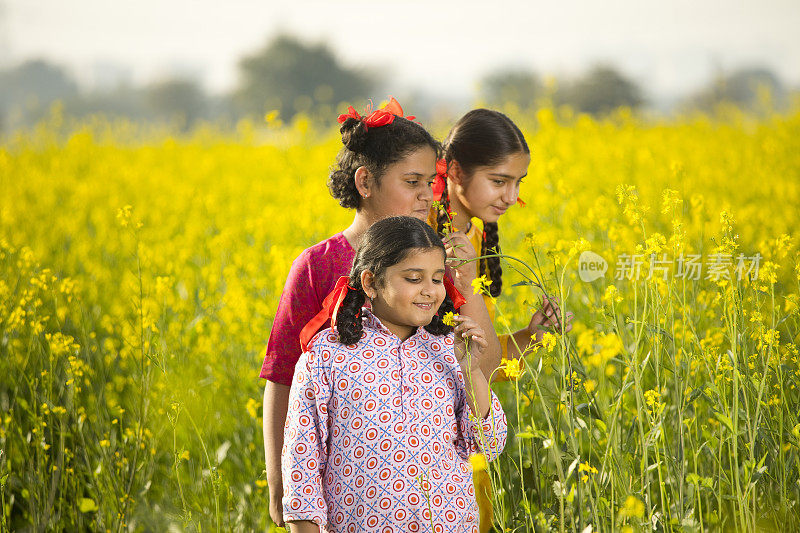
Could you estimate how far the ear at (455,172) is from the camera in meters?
2.28

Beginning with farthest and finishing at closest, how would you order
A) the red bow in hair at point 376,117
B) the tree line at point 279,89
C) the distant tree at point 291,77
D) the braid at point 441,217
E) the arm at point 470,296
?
the distant tree at point 291,77 < the tree line at point 279,89 < the braid at point 441,217 < the red bow in hair at point 376,117 < the arm at point 470,296

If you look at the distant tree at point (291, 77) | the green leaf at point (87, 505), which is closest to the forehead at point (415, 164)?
the green leaf at point (87, 505)

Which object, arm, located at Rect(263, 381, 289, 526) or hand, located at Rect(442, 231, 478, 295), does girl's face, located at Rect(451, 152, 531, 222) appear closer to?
hand, located at Rect(442, 231, 478, 295)

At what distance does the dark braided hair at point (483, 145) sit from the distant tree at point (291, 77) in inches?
1210

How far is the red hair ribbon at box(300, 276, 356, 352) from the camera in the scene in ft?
5.93

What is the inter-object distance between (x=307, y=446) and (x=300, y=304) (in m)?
0.43

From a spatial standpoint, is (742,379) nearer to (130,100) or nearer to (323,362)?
(323,362)

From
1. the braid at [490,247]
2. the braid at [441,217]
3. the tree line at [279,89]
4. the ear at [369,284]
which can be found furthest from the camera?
the tree line at [279,89]

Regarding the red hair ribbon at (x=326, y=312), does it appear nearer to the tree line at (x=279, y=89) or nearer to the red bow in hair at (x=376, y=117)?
the red bow in hair at (x=376, y=117)

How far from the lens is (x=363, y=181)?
202 centimetres

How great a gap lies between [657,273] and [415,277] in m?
0.61

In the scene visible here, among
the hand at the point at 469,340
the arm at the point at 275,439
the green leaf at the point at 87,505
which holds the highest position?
the hand at the point at 469,340

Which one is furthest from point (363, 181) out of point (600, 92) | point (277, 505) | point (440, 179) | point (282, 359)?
point (600, 92)

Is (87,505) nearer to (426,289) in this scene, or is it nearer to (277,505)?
(277,505)
